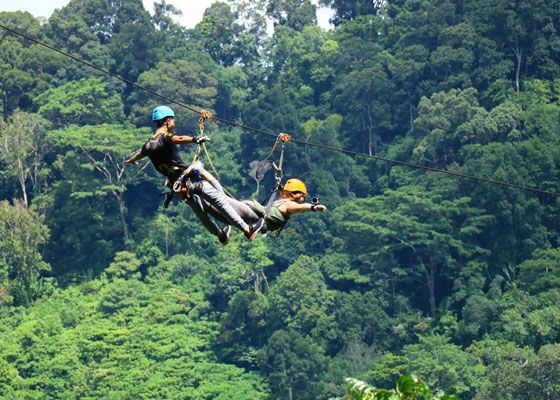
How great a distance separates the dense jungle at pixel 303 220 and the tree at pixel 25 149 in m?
0.08

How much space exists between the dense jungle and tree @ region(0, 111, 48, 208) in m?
0.08

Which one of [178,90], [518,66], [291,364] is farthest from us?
[178,90]

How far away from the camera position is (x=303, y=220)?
146 feet

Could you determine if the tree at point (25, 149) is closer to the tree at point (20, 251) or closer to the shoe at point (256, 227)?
the tree at point (20, 251)

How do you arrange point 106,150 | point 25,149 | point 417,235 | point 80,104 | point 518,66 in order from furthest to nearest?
1. point 80,104
2. point 518,66
3. point 25,149
4. point 106,150
5. point 417,235

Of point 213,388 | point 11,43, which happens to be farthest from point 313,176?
point 11,43

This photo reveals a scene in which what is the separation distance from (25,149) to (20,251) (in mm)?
4653

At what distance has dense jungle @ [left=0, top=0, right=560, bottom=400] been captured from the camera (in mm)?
38250

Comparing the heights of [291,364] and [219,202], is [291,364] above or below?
below

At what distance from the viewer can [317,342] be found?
39.6m

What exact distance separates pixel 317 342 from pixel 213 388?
371cm

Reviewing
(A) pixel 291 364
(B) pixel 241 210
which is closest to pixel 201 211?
(B) pixel 241 210

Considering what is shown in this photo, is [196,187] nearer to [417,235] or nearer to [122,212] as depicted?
[417,235]

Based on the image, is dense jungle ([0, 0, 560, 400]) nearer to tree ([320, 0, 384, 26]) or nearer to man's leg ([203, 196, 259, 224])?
tree ([320, 0, 384, 26])
